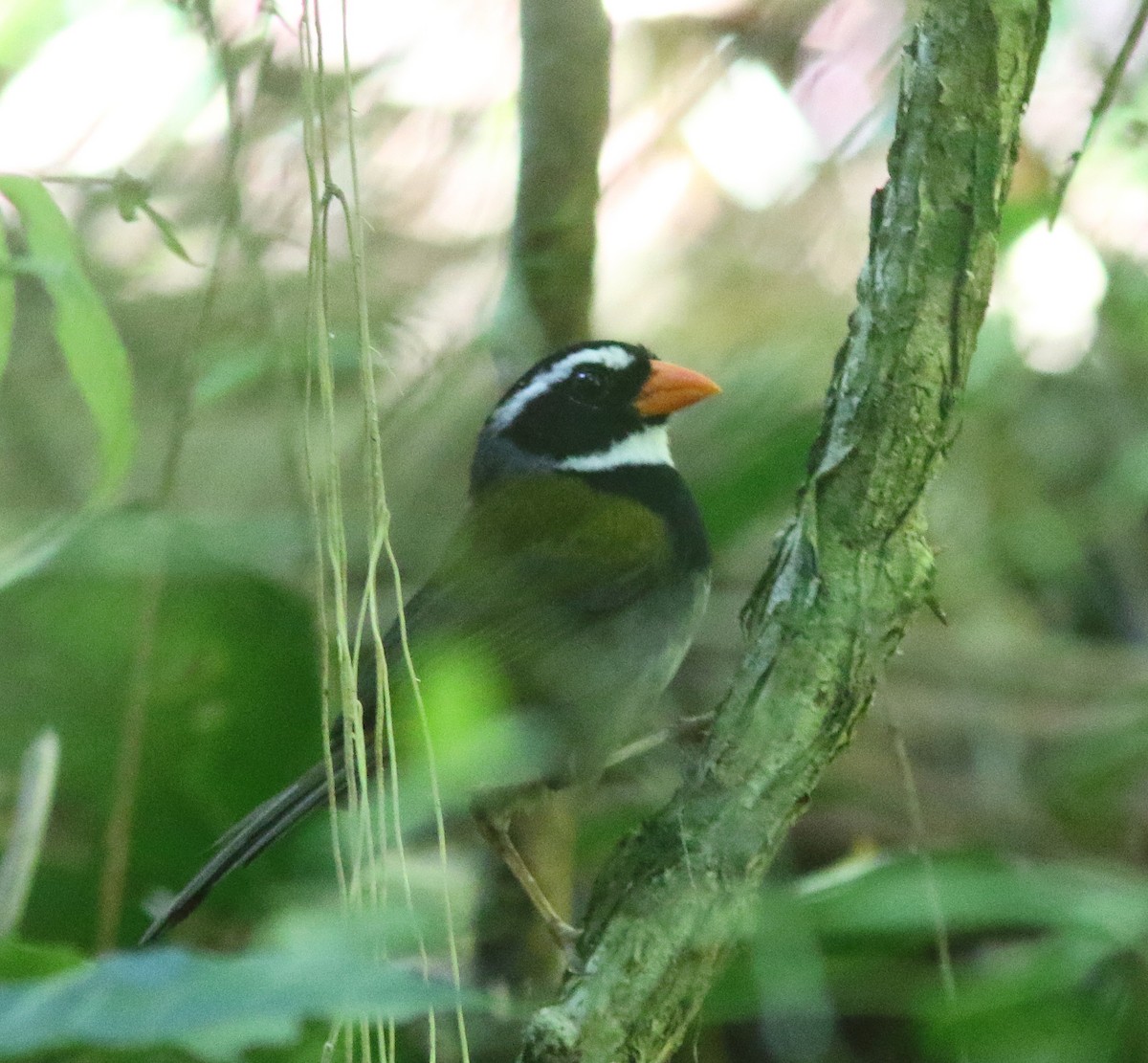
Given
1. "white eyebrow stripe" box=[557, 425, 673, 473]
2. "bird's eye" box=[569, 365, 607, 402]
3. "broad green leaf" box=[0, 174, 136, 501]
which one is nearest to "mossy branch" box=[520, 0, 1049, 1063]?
"broad green leaf" box=[0, 174, 136, 501]

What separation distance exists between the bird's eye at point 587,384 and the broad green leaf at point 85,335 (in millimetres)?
1223

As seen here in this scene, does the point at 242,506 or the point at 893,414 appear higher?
the point at 893,414

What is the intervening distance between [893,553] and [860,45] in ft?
6.18

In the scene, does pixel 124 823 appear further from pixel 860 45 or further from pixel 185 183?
pixel 860 45

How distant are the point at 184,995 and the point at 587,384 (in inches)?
92.5

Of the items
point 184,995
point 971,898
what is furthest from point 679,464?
point 184,995

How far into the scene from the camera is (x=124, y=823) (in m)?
2.73

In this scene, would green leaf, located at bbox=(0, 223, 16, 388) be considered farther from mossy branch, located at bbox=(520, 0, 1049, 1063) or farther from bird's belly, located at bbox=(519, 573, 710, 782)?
bird's belly, located at bbox=(519, 573, 710, 782)

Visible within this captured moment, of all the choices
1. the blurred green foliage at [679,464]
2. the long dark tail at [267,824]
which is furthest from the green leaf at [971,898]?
the long dark tail at [267,824]

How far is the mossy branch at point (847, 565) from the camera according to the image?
1836 millimetres

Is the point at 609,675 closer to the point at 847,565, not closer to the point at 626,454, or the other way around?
the point at 626,454

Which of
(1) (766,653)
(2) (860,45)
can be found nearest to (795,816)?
(1) (766,653)

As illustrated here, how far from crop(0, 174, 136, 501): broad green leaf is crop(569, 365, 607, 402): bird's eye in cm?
122

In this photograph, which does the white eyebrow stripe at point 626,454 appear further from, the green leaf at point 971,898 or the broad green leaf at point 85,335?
the broad green leaf at point 85,335
